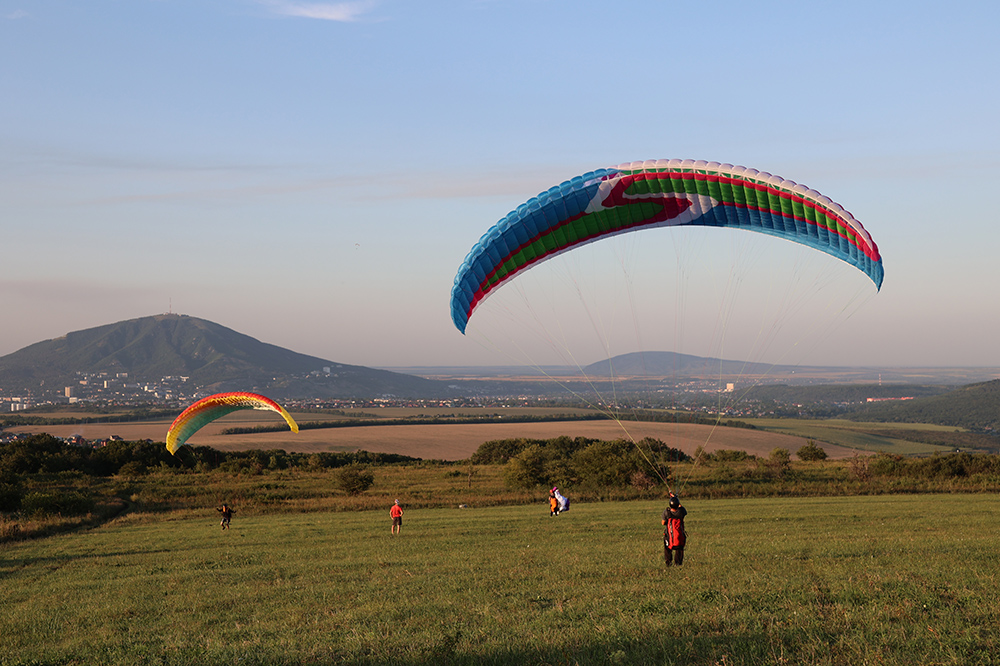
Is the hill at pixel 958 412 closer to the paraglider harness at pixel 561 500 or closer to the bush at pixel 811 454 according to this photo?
the bush at pixel 811 454

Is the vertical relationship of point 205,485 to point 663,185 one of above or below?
below

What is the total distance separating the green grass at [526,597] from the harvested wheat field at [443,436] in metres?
61.8

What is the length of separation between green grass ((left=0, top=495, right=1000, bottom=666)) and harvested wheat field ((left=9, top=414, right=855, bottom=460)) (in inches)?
2434

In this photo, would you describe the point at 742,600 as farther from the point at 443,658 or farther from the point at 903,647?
the point at 443,658

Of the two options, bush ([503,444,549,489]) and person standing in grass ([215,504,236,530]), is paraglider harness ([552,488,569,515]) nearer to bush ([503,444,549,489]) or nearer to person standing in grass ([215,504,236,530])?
person standing in grass ([215,504,236,530])

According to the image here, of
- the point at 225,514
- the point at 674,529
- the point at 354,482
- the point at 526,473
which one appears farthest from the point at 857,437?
the point at 674,529

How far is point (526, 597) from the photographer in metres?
11.9

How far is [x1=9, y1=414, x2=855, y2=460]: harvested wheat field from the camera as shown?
92.1 meters

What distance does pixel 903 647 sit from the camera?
7637mm

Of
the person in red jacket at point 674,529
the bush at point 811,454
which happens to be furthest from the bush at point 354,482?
the bush at point 811,454

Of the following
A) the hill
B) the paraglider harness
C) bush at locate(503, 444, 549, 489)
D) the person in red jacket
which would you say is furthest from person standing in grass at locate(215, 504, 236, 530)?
the hill

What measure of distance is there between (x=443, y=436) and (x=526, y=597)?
355 feet

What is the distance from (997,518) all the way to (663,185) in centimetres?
1798

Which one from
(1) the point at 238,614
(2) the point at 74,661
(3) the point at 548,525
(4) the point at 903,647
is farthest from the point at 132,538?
(4) the point at 903,647
